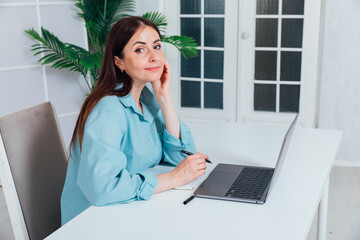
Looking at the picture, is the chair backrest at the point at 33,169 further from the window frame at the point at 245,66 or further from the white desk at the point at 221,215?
the window frame at the point at 245,66

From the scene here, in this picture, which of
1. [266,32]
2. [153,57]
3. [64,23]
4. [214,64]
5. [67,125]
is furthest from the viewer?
[214,64]

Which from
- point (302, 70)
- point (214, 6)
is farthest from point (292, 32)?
point (214, 6)

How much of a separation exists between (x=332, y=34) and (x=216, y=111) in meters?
1.22

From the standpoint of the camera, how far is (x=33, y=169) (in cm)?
171

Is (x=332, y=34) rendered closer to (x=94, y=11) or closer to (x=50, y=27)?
(x=94, y=11)

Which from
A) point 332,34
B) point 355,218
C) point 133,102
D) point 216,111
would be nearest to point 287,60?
point 332,34

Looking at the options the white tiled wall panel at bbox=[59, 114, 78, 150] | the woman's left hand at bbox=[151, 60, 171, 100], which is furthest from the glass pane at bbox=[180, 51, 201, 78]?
the woman's left hand at bbox=[151, 60, 171, 100]

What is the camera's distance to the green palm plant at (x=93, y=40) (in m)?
3.77

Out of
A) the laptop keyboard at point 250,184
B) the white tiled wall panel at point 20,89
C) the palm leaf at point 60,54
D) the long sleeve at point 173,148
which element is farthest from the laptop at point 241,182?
the white tiled wall panel at point 20,89

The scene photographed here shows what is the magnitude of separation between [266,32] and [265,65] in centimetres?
28

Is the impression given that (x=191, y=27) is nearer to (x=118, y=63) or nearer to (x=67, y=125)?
(x=67, y=125)

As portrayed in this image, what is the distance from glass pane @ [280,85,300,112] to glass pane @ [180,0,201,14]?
1.01m

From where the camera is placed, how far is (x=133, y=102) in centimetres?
176

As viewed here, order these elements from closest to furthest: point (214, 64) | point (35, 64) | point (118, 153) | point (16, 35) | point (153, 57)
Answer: point (118, 153) < point (153, 57) < point (16, 35) < point (35, 64) < point (214, 64)
